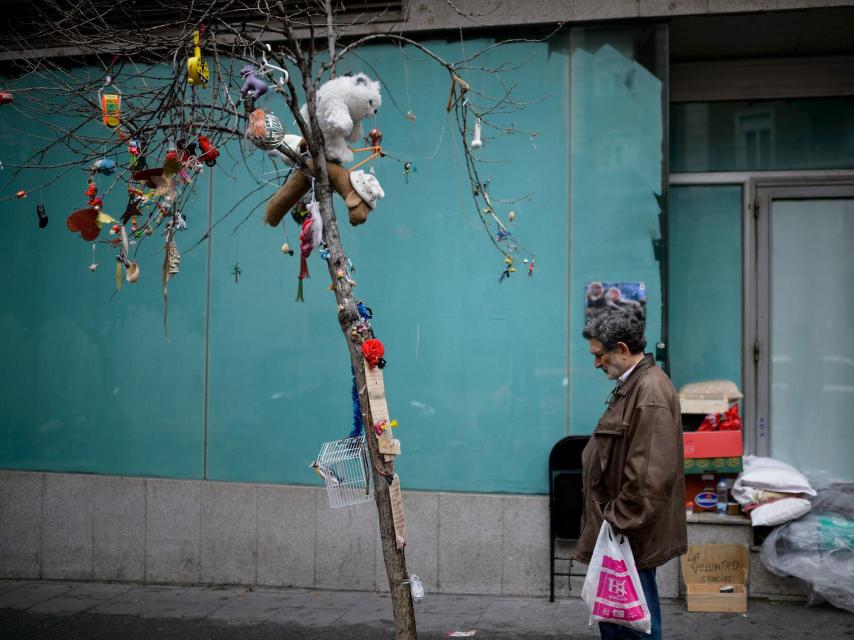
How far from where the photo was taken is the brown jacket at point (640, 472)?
3.88 meters

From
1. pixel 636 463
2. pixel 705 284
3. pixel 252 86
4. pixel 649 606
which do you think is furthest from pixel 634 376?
pixel 705 284

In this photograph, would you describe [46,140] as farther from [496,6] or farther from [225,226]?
[496,6]

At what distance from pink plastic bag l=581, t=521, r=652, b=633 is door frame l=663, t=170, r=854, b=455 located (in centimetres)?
364

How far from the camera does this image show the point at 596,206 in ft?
22.0

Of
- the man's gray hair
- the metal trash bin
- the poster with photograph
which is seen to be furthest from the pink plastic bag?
the poster with photograph

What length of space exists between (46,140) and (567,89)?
14.5 ft

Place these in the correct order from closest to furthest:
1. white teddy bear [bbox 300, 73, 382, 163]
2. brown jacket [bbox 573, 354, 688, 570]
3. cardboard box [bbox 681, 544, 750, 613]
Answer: brown jacket [bbox 573, 354, 688, 570] → white teddy bear [bbox 300, 73, 382, 163] → cardboard box [bbox 681, 544, 750, 613]

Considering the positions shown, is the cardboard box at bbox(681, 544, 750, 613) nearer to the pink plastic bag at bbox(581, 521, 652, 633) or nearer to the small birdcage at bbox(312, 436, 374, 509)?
the pink plastic bag at bbox(581, 521, 652, 633)

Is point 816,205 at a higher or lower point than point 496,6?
lower

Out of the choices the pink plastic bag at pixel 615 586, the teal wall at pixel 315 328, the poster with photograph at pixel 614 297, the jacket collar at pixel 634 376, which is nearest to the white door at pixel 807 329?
the poster with photograph at pixel 614 297

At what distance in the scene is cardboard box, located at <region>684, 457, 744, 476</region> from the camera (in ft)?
21.1

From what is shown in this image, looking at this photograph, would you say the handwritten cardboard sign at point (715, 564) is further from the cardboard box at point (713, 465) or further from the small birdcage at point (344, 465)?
the small birdcage at point (344, 465)

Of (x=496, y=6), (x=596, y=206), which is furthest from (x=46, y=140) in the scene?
(x=596, y=206)

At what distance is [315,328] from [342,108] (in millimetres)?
3101
